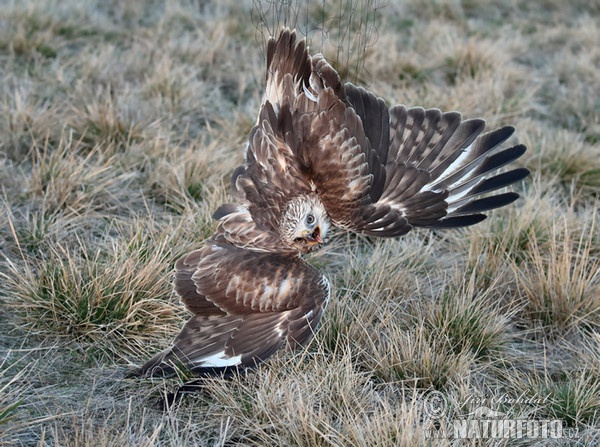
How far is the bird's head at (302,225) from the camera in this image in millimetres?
3359

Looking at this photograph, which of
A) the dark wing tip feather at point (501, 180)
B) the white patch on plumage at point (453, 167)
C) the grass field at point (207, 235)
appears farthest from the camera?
the white patch on plumage at point (453, 167)

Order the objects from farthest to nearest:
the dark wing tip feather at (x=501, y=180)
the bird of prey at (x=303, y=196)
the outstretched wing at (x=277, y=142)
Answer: the dark wing tip feather at (x=501, y=180) < the outstretched wing at (x=277, y=142) < the bird of prey at (x=303, y=196)

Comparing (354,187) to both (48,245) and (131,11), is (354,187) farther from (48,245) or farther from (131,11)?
(131,11)

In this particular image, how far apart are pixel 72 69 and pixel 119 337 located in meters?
3.63

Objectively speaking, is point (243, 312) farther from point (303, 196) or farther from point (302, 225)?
point (303, 196)

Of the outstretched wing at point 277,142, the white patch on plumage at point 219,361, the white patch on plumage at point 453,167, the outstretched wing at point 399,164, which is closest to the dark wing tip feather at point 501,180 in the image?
the outstretched wing at point 399,164

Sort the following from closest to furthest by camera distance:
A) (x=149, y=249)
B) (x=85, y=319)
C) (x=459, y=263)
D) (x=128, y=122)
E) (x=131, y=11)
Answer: (x=85, y=319) → (x=149, y=249) → (x=459, y=263) → (x=128, y=122) → (x=131, y=11)

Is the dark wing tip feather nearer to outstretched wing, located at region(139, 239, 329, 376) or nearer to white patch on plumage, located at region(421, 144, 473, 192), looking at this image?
white patch on plumage, located at region(421, 144, 473, 192)

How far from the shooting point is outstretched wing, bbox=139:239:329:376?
324cm

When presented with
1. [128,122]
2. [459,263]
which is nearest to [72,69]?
[128,122]

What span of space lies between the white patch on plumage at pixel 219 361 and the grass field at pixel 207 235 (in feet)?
0.35

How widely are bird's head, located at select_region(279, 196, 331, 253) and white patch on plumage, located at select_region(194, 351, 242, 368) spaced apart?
594 mm

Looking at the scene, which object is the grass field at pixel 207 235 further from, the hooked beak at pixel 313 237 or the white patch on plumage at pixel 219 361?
the hooked beak at pixel 313 237

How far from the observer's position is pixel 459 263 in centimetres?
449
